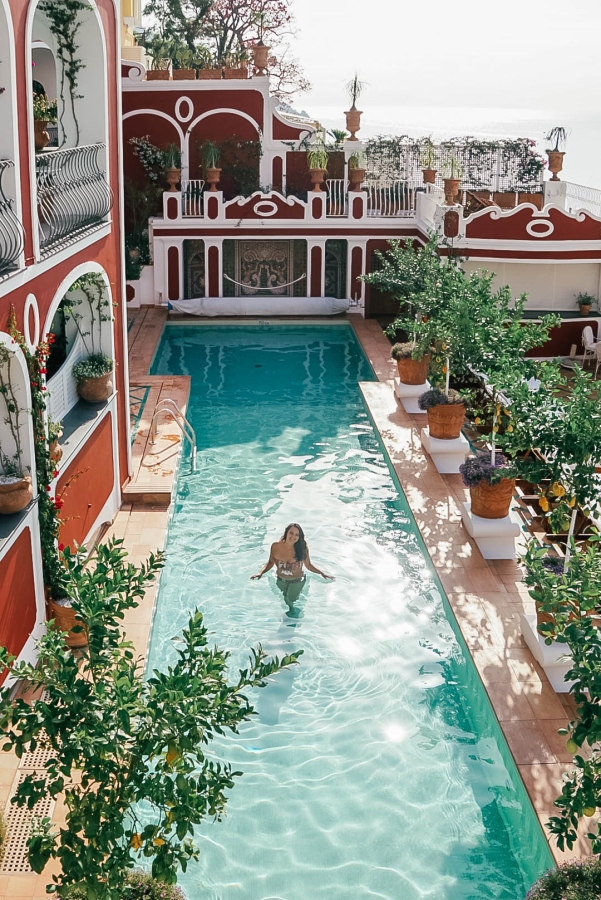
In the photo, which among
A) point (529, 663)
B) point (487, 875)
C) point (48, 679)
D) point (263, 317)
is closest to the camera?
point (48, 679)

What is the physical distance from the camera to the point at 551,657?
9367 mm

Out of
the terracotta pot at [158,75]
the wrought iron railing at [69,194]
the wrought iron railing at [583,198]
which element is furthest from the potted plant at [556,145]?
the wrought iron railing at [69,194]

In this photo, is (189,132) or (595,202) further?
(189,132)

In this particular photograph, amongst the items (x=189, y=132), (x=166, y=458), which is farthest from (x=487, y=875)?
(x=189, y=132)

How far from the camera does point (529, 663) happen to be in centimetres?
966

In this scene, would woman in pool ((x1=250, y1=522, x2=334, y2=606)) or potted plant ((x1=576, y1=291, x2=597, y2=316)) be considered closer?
woman in pool ((x1=250, y1=522, x2=334, y2=606))

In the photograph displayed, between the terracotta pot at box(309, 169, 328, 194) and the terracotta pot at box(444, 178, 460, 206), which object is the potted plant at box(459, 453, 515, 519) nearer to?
the terracotta pot at box(444, 178, 460, 206)

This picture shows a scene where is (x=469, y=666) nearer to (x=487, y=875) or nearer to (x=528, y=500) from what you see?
(x=487, y=875)

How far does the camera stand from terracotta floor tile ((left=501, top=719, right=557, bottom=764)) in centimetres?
823

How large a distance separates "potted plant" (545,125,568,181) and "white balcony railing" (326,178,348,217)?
4.91m

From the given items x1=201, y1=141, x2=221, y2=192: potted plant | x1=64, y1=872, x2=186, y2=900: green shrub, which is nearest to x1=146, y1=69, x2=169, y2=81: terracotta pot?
x1=201, y1=141, x2=221, y2=192: potted plant

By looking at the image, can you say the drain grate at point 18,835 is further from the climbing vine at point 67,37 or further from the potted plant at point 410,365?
the potted plant at point 410,365

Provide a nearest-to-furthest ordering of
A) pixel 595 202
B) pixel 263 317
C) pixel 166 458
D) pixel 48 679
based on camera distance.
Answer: pixel 48 679, pixel 166 458, pixel 595 202, pixel 263 317

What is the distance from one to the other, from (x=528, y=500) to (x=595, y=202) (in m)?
11.0
